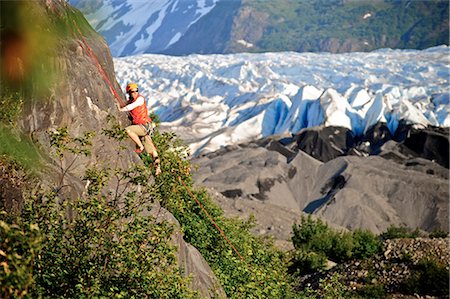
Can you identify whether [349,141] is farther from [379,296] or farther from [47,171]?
[47,171]

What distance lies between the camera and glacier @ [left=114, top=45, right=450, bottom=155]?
266ft

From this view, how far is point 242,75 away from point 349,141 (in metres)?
53.1

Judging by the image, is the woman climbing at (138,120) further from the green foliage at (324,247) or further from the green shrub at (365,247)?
the green shrub at (365,247)

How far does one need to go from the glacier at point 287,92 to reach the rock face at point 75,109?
2550 inches

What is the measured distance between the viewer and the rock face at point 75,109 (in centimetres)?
983

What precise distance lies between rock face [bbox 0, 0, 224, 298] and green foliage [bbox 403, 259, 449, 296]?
33.3ft

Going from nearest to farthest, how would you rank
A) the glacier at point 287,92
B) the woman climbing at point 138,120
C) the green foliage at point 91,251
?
the green foliage at point 91,251 < the woman climbing at point 138,120 < the glacier at point 287,92

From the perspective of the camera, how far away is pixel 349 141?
75500 millimetres

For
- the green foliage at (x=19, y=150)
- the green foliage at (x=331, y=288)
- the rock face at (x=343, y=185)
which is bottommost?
the rock face at (x=343, y=185)

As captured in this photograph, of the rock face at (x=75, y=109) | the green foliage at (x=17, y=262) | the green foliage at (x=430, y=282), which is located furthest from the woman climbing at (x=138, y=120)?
the green foliage at (x=430, y=282)

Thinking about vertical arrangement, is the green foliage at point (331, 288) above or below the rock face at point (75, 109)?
below

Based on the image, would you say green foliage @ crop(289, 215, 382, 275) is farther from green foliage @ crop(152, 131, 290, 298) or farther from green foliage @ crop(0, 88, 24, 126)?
green foliage @ crop(0, 88, 24, 126)

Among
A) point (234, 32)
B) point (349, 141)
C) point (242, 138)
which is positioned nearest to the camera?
point (349, 141)

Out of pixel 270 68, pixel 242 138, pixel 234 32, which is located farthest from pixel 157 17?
pixel 242 138
